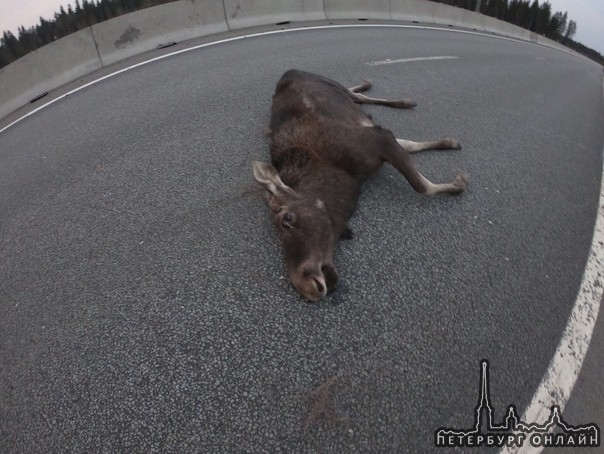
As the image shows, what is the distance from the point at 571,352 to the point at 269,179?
2387mm

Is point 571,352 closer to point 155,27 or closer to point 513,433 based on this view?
point 513,433

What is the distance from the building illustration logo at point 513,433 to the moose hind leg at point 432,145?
289 cm

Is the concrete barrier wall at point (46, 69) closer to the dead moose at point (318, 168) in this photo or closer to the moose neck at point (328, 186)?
the dead moose at point (318, 168)

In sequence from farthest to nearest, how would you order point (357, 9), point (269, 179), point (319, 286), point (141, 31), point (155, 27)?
point (357, 9) → point (155, 27) → point (141, 31) → point (269, 179) → point (319, 286)

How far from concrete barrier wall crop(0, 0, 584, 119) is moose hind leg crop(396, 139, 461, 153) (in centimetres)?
706

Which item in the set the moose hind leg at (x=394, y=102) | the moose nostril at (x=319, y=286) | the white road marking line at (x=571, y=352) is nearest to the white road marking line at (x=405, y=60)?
the moose hind leg at (x=394, y=102)

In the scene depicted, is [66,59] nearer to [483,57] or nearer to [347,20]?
[347,20]

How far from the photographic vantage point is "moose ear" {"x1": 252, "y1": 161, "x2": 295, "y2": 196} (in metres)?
3.03

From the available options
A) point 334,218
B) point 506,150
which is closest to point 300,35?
point 506,150

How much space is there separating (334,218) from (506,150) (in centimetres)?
300

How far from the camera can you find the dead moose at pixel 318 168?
2877 millimetres

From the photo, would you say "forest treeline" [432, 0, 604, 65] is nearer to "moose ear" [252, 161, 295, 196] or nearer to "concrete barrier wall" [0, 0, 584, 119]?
"concrete barrier wall" [0, 0, 584, 119]

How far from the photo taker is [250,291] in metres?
3.00

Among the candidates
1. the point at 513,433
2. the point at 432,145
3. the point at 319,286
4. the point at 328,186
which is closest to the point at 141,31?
the point at 432,145
